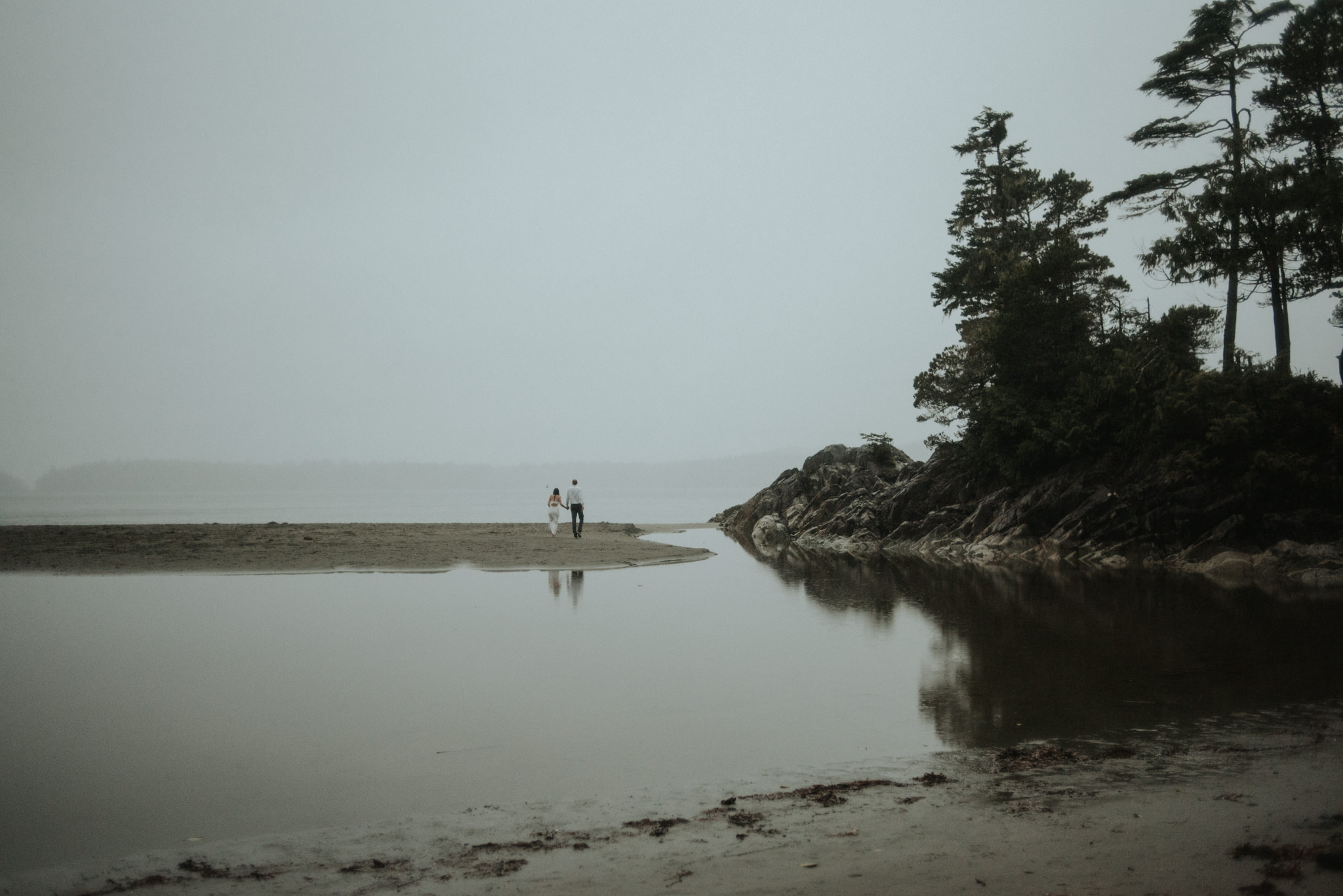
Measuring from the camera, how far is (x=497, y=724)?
8.88m

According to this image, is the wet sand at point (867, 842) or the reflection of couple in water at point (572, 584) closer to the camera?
the wet sand at point (867, 842)

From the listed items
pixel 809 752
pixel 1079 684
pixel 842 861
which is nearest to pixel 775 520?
pixel 1079 684

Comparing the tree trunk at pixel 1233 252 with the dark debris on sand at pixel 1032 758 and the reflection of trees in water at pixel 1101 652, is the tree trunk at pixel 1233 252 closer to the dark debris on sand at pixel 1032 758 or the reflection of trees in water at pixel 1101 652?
the reflection of trees in water at pixel 1101 652

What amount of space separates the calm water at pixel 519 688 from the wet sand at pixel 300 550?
4.77m

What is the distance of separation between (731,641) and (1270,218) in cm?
2408

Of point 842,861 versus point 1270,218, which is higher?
point 1270,218

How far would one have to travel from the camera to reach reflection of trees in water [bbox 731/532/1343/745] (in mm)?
9000

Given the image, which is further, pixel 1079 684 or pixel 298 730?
pixel 1079 684

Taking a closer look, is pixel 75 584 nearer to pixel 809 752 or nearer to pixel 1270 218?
pixel 809 752

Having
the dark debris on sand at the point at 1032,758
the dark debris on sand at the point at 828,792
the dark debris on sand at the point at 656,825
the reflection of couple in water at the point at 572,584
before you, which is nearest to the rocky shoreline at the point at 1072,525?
the reflection of couple in water at the point at 572,584

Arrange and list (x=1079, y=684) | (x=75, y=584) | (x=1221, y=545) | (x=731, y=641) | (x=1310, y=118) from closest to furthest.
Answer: (x=1079, y=684) → (x=731, y=641) → (x=75, y=584) → (x=1221, y=545) → (x=1310, y=118)

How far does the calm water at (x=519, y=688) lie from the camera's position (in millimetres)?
6930

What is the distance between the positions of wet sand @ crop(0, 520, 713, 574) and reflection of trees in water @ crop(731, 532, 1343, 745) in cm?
1013

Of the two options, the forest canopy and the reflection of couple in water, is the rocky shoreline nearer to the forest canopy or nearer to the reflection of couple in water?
the forest canopy
